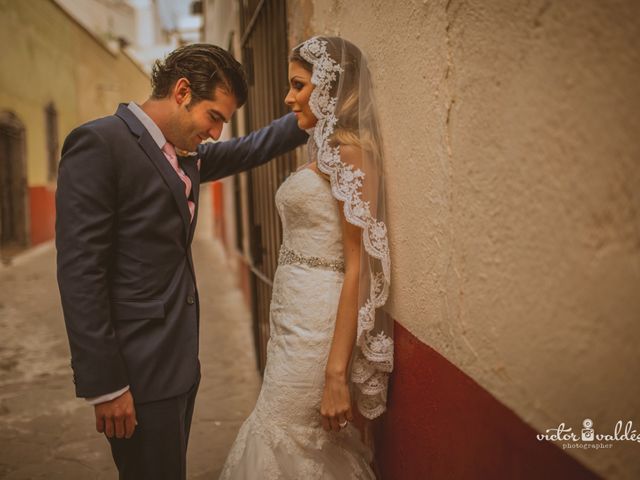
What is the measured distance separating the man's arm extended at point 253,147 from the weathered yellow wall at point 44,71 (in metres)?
10.5

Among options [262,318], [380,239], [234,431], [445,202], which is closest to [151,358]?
[380,239]

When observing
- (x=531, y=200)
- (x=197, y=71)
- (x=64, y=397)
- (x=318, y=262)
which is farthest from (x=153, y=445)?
(x=64, y=397)

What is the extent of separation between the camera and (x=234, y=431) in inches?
135

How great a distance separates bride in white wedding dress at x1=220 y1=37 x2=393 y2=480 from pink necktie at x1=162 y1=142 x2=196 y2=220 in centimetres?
36

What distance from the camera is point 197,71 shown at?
1.80 m

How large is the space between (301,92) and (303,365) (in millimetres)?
1054

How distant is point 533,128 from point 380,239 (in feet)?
2.60

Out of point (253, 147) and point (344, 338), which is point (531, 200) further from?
point (253, 147)

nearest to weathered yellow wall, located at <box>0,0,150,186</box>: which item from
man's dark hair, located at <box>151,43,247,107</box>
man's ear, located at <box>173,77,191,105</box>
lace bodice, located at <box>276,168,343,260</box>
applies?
man's dark hair, located at <box>151,43,247,107</box>

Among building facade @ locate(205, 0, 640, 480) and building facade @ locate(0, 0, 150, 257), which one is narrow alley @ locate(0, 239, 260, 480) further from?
building facade @ locate(0, 0, 150, 257)

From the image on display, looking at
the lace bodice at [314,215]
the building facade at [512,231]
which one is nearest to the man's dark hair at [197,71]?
the lace bodice at [314,215]

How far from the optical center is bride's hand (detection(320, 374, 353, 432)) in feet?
5.60

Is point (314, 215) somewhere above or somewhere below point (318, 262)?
above

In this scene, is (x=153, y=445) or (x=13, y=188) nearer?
(x=153, y=445)
